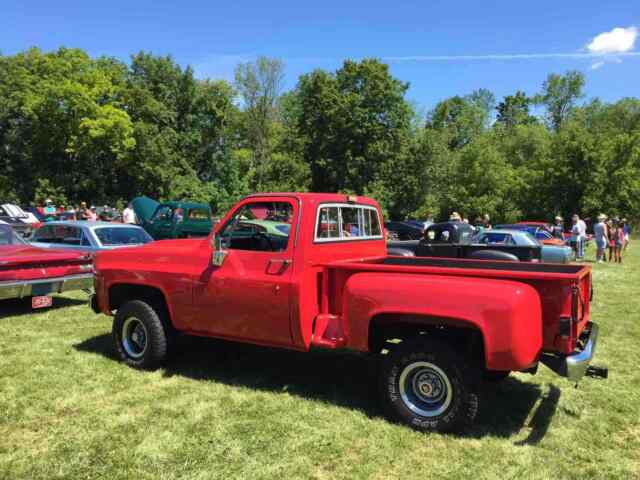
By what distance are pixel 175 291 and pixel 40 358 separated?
213 centimetres

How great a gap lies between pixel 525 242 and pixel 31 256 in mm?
11185

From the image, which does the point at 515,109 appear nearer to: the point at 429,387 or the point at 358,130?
the point at 358,130

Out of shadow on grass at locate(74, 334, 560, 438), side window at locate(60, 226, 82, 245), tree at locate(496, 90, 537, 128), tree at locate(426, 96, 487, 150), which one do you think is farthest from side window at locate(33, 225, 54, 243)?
tree at locate(496, 90, 537, 128)

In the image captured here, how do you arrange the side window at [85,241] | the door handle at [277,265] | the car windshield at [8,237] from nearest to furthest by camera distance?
the door handle at [277,265], the car windshield at [8,237], the side window at [85,241]

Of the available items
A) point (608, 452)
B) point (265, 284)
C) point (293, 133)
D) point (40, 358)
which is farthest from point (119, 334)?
point (293, 133)

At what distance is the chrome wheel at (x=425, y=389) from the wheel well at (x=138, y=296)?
2.80m

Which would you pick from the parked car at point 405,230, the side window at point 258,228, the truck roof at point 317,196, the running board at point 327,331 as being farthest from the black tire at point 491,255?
the parked car at point 405,230

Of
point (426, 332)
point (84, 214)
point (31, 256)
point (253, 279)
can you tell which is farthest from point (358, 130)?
point (426, 332)

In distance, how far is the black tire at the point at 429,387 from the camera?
3.96m

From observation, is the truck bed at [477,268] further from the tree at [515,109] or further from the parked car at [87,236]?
the tree at [515,109]

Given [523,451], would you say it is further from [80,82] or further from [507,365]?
[80,82]

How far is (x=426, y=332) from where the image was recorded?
4.36 metres

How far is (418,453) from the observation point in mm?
3824

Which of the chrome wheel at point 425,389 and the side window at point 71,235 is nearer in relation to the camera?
the chrome wheel at point 425,389
